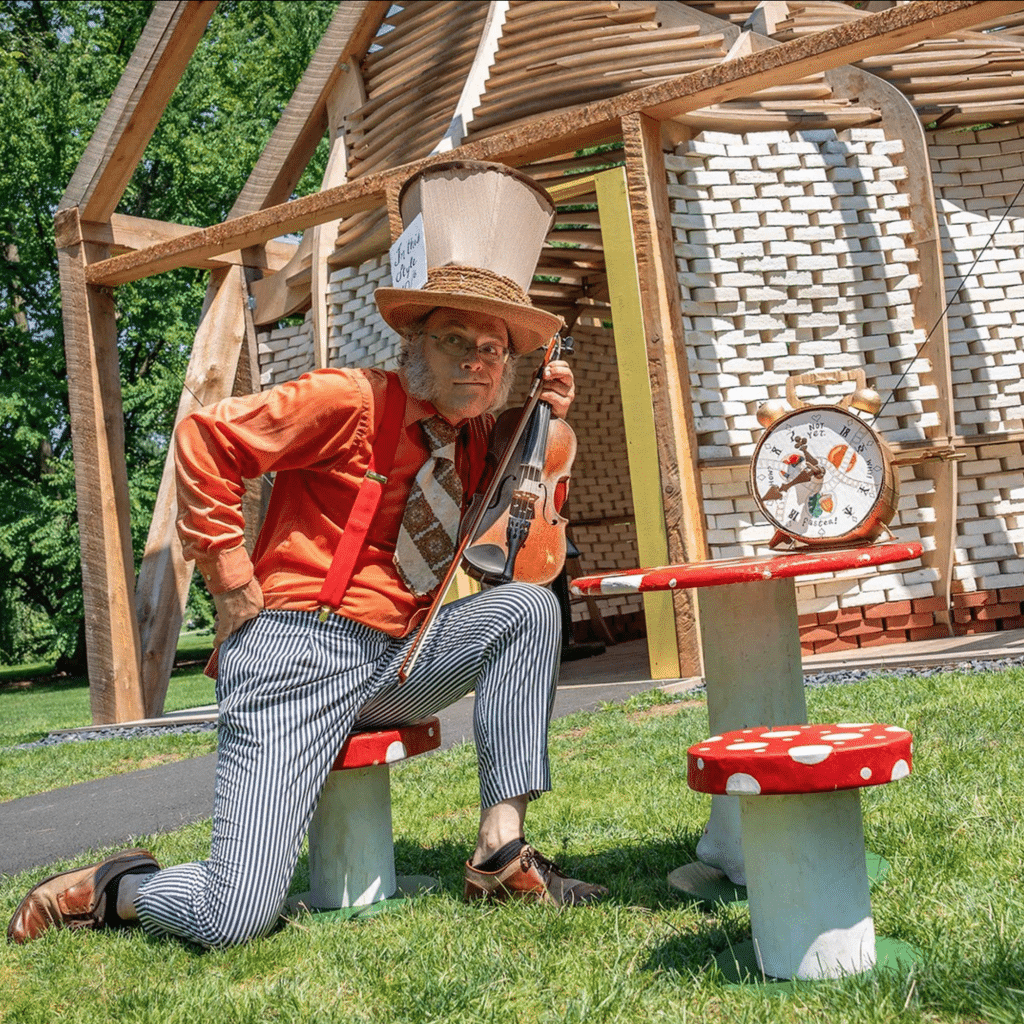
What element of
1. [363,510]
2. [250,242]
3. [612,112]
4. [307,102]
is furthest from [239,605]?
[307,102]

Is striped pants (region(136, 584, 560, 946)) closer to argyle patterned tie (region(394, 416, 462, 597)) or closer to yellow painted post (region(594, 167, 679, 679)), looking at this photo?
argyle patterned tie (region(394, 416, 462, 597))

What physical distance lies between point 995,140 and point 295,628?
7.89 meters

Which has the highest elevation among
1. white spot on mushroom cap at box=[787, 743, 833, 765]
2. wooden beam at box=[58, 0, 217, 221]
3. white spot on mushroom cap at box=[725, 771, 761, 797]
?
wooden beam at box=[58, 0, 217, 221]

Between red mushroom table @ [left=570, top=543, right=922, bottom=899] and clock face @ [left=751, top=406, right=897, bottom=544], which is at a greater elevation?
clock face @ [left=751, top=406, right=897, bottom=544]

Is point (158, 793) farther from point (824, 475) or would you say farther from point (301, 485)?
point (824, 475)

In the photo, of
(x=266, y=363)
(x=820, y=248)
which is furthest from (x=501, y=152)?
(x=266, y=363)

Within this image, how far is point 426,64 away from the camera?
10.1 metres

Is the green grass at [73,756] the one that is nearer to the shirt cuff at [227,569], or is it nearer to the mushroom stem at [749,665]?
the shirt cuff at [227,569]

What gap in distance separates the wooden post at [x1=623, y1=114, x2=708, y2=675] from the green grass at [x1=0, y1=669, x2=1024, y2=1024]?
2931mm

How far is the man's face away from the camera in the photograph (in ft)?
10.8

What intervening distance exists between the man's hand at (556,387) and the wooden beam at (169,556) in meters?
6.49

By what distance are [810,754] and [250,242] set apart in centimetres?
757

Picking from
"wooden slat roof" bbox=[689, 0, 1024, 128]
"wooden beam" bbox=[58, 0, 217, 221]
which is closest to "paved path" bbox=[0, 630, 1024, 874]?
"wooden slat roof" bbox=[689, 0, 1024, 128]

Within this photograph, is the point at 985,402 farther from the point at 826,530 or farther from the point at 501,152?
the point at 826,530
